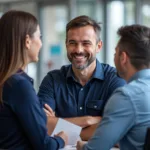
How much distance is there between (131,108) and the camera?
1627mm

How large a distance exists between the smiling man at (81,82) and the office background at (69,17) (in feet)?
15.0

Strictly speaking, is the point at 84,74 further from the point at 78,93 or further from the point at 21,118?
the point at 21,118

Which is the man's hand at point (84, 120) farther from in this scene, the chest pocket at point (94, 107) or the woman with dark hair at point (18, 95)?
the woman with dark hair at point (18, 95)

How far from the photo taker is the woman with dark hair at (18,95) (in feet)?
5.33

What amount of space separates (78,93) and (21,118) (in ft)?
3.28

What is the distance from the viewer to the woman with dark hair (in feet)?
5.33

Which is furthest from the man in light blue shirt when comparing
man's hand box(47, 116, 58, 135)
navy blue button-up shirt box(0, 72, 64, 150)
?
man's hand box(47, 116, 58, 135)

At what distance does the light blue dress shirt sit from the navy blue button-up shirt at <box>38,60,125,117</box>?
859 millimetres

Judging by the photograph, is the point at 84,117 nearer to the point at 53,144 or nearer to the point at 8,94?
the point at 53,144

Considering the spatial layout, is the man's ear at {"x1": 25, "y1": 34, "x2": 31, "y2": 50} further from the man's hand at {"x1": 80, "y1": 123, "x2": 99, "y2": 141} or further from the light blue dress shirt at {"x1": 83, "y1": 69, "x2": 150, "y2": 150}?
the man's hand at {"x1": 80, "y1": 123, "x2": 99, "y2": 141}

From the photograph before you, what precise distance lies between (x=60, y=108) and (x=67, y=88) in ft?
0.50

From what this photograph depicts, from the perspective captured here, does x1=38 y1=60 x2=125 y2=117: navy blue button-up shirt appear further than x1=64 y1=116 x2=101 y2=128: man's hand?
Yes

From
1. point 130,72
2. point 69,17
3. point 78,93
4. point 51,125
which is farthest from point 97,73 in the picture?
point 69,17

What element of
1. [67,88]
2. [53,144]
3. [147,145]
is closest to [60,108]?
[67,88]
